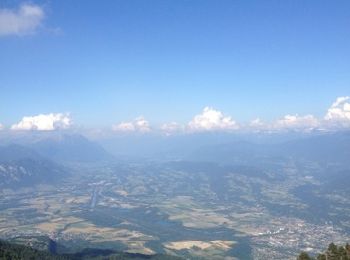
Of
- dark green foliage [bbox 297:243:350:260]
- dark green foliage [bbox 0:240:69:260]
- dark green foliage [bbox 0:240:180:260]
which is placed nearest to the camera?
dark green foliage [bbox 297:243:350:260]

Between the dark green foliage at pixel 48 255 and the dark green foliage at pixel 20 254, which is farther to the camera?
the dark green foliage at pixel 48 255

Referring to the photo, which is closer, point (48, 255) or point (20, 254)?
point (20, 254)

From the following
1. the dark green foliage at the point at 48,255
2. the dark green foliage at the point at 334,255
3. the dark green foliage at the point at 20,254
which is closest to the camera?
the dark green foliage at the point at 334,255

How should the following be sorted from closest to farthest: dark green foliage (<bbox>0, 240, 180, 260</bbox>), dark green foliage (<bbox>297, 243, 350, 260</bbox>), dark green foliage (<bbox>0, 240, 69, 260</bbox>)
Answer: dark green foliage (<bbox>297, 243, 350, 260</bbox>), dark green foliage (<bbox>0, 240, 69, 260</bbox>), dark green foliage (<bbox>0, 240, 180, 260</bbox>)

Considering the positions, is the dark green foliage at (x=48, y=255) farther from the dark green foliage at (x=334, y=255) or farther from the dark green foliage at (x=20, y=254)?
the dark green foliage at (x=334, y=255)

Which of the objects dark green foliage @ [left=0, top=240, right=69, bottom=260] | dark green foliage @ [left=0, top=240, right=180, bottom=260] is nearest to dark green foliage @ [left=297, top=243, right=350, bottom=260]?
dark green foliage @ [left=0, top=240, right=180, bottom=260]

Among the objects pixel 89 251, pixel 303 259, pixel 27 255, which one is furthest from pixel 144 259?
pixel 303 259

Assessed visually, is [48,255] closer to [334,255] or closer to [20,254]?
[20,254]

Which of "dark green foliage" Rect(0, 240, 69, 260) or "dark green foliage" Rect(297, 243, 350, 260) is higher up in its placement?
"dark green foliage" Rect(297, 243, 350, 260)

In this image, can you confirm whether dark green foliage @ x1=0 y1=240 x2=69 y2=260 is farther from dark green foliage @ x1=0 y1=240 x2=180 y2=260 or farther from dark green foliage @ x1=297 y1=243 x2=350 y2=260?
dark green foliage @ x1=297 y1=243 x2=350 y2=260

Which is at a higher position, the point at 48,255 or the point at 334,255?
the point at 334,255

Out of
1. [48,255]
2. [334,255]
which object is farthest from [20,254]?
[334,255]

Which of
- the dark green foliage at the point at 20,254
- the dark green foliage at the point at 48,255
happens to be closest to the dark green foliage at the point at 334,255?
the dark green foliage at the point at 48,255
